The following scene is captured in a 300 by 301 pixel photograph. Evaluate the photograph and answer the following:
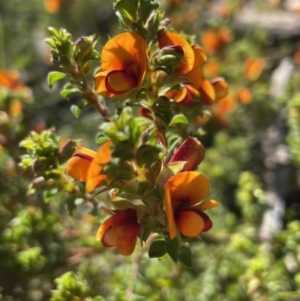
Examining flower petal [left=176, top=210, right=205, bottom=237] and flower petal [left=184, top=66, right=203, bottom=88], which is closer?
flower petal [left=176, top=210, right=205, bottom=237]

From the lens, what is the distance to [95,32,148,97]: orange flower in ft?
2.63

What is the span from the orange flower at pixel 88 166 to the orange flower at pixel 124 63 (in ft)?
0.41

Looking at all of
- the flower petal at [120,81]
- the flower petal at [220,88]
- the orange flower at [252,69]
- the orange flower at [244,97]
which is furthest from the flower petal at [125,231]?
the orange flower at [252,69]

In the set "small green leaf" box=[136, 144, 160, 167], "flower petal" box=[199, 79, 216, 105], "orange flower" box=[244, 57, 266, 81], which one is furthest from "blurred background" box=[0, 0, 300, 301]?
"small green leaf" box=[136, 144, 160, 167]

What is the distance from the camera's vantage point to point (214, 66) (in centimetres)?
246

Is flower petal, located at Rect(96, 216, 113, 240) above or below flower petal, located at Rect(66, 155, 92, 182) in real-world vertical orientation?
below

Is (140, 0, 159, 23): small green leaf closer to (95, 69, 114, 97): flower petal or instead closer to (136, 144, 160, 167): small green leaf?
(95, 69, 114, 97): flower petal

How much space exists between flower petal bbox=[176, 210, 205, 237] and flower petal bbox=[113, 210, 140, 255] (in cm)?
8

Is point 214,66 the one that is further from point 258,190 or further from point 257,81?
point 258,190

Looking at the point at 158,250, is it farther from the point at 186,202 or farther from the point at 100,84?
the point at 100,84

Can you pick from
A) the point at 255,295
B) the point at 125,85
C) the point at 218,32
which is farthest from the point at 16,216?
the point at 218,32

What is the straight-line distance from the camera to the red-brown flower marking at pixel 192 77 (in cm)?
88

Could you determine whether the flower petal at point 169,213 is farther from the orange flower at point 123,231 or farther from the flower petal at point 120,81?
the flower petal at point 120,81

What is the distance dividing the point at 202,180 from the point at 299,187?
4.81ft
